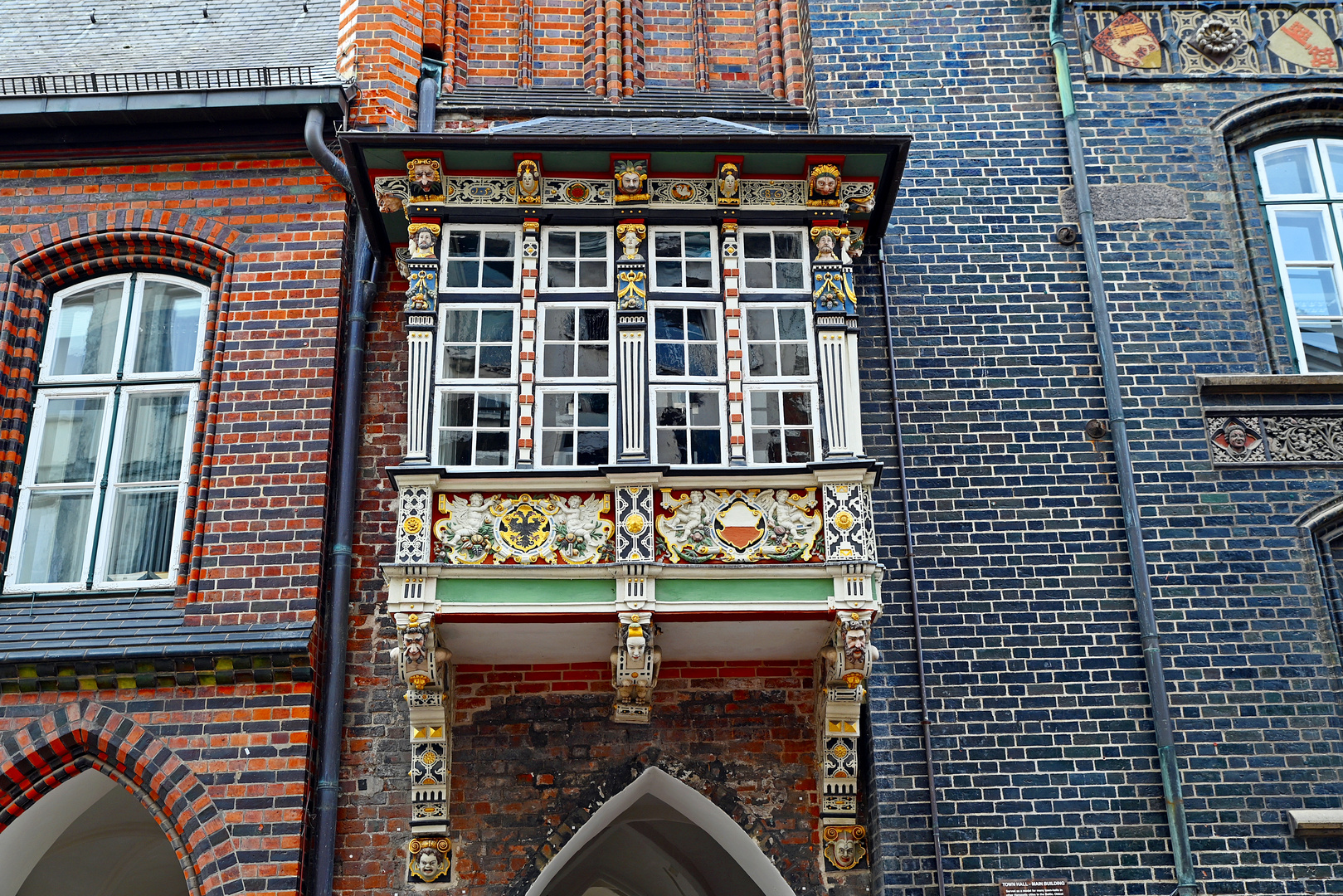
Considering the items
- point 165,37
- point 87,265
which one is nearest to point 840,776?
point 87,265

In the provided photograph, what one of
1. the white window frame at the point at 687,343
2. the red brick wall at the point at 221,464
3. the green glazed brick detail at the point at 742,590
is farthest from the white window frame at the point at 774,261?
the red brick wall at the point at 221,464

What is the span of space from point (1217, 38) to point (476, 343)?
7.26 m

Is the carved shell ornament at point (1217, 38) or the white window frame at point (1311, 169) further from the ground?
the carved shell ornament at point (1217, 38)

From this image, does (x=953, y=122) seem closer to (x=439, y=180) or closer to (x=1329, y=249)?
(x=1329, y=249)

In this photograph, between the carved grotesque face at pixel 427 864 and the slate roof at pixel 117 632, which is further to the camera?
the slate roof at pixel 117 632

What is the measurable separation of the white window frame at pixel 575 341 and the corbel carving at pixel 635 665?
1853mm

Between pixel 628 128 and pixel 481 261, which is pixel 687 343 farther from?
pixel 628 128

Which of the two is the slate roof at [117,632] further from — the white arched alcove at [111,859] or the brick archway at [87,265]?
the white arched alcove at [111,859]

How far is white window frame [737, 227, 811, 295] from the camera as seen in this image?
10.0 metres

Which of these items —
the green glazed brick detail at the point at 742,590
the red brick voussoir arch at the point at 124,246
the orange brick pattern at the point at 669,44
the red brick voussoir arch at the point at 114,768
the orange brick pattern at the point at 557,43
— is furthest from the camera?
the orange brick pattern at the point at 669,44

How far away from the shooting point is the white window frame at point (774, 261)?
10.0m

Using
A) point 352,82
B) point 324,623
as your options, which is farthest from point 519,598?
point 352,82

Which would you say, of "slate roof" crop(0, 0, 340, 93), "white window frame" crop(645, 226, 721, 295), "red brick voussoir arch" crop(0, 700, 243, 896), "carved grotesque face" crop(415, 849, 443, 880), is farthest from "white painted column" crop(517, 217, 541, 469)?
"red brick voussoir arch" crop(0, 700, 243, 896)

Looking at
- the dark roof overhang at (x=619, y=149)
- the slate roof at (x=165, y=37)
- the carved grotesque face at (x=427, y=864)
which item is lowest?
the carved grotesque face at (x=427, y=864)
